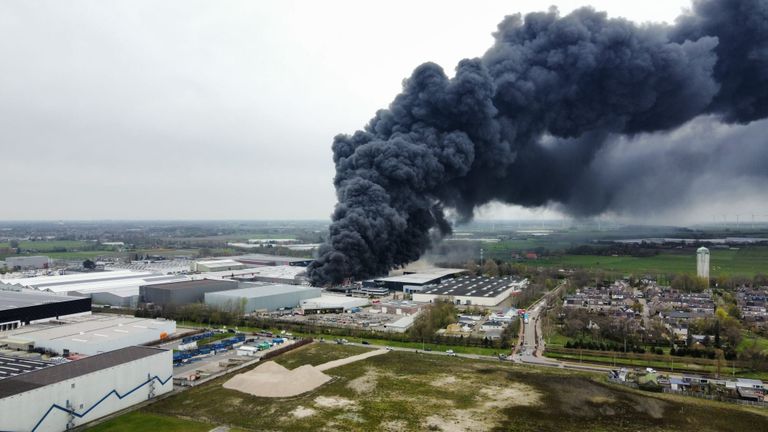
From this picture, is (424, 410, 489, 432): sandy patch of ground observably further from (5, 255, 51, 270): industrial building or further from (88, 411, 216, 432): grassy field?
(5, 255, 51, 270): industrial building

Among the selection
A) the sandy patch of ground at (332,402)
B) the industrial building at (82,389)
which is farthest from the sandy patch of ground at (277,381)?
the industrial building at (82,389)

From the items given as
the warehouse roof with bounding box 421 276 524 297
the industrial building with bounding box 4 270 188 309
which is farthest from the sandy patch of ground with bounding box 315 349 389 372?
the industrial building with bounding box 4 270 188 309

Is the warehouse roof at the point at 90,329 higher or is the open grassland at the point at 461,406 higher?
the warehouse roof at the point at 90,329

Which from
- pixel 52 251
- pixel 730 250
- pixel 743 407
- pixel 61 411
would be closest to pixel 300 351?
pixel 61 411

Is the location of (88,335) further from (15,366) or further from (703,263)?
(703,263)

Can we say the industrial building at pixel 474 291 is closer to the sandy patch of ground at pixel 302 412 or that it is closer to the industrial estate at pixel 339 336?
the industrial estate at pixel 339 336

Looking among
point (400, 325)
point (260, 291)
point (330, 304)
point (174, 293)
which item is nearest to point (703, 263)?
point (400, 325)
